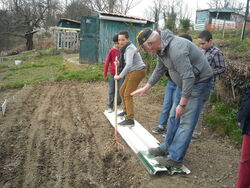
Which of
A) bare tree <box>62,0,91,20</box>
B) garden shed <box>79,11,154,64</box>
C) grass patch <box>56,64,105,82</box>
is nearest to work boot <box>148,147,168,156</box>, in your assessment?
grass patch <box>56,64,105,82</box>

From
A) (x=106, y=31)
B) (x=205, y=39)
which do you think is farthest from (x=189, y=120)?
(x=106, y=31)

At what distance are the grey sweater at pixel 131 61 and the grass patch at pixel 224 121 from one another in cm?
188

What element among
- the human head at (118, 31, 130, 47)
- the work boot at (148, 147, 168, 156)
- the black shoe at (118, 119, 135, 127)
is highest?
the human head at (118, 31, 130, 47)

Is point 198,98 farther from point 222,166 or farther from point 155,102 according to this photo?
point 155,102

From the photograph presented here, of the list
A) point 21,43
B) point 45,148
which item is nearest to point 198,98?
point 45,148

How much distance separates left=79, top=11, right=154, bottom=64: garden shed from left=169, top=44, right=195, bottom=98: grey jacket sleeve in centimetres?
1032

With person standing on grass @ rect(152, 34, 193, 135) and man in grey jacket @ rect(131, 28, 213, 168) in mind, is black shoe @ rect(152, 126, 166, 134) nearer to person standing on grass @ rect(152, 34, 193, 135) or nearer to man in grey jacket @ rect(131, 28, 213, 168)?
person standing on grass @ rect(152, 34, 193, 135)

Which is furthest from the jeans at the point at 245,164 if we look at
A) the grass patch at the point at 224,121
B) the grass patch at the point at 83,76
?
the grass patch at the point at 83,76

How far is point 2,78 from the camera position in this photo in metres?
11.6

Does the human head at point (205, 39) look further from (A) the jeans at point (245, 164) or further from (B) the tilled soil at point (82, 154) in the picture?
(A) the jeans at point (245, 164)

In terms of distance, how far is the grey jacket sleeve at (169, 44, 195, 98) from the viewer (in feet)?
9.30

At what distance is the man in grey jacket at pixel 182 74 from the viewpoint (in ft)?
9.42

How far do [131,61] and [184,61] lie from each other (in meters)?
1.92

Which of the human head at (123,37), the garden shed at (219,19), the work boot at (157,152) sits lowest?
the work boot at (157,152)
